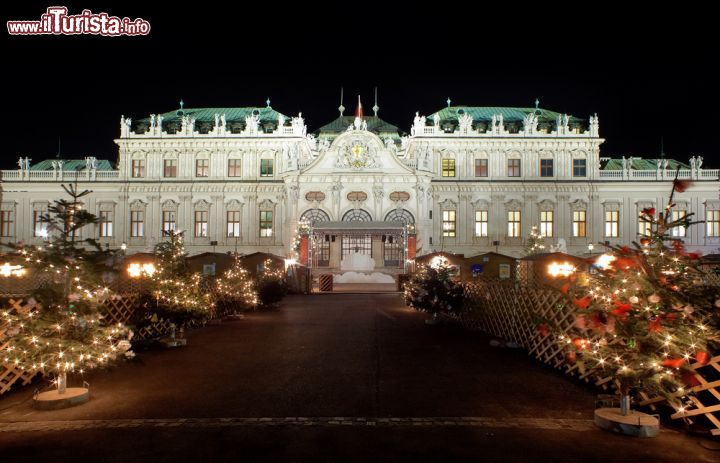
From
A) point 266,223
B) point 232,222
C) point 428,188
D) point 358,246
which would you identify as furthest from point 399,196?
point 232,222

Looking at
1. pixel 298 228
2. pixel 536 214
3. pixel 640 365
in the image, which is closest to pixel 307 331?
pixel 640 365

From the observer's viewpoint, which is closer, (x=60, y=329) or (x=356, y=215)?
(x=60, y=329)

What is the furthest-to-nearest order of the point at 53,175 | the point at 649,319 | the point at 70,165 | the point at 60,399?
the point at 70,165, the point at 53,175, the point at 60,399, the point at 649,319

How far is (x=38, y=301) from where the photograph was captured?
32.5 ft

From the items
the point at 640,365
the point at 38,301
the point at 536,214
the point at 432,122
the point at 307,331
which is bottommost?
the point at 307,331

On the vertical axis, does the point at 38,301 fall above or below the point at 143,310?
above

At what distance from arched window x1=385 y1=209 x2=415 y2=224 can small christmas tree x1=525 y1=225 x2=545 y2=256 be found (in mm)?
10794

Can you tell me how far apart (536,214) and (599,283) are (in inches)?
1853

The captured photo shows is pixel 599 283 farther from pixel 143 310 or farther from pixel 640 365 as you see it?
pixel 143 310

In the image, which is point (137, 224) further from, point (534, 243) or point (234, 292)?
point (534, 243)

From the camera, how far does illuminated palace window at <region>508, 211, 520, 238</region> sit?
54531 mm

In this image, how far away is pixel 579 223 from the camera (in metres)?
54.8

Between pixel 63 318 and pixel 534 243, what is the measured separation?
45270 millimetres

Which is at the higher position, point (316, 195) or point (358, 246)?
point (316, 195)
